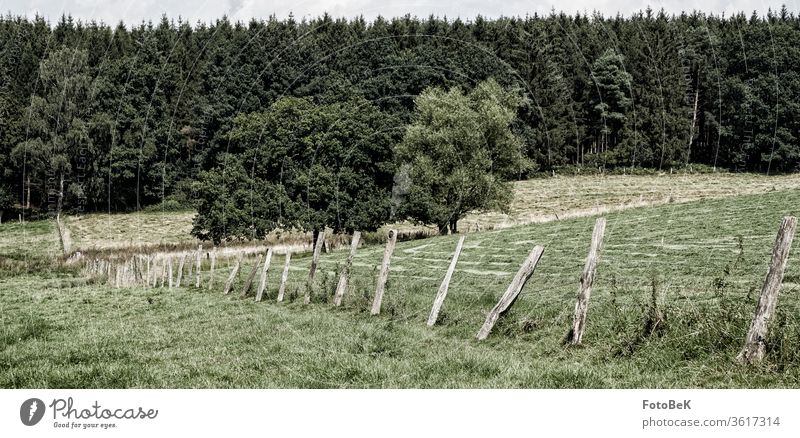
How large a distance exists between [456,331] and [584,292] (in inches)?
109

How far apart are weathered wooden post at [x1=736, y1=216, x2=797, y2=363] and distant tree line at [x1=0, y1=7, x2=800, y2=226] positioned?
43545 millimetres

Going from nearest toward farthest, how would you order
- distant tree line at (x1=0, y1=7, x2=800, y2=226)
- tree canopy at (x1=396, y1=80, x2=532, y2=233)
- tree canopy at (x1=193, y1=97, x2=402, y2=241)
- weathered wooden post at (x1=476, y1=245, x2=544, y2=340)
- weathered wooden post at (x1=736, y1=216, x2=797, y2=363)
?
weathered wooden post at (x1=736, y1=216, x2=797, y2=363) → weathered wooden post at (x1=476, y1=245, x2=544, y2=340) → tree canopy at (x1=193, y1=97, x2=402, y2=241) → tree canopy at (x1=396, y1=80, x2=532, y2=233) → distant tree line at (x1=0, y1=7, x2=800, y2=226)


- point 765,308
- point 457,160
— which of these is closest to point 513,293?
point 765,308

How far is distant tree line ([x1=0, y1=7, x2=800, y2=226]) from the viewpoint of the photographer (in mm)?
54812

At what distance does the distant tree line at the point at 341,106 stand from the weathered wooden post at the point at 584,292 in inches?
1613

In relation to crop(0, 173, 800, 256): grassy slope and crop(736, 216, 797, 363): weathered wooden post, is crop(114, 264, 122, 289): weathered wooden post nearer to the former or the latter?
crop(0, 173, 800, 256): grassy slope

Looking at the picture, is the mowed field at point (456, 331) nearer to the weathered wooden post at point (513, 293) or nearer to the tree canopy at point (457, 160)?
the weathered wooden post at point (513, 293)

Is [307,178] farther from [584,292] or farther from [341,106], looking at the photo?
[584,292]

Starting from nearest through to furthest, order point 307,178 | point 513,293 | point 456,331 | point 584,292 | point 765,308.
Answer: point 765,308 < point 584,292 < point 513,293 < point 456,331 < point 307,178

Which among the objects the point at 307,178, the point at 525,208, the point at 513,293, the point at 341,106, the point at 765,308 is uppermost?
the point at 341,106

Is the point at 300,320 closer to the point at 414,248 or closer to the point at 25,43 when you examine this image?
the point at 414,248

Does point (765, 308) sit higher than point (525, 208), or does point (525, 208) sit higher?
point (765, 308)

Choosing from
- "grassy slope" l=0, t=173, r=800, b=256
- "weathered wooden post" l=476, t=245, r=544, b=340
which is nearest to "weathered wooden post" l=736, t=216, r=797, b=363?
"weathered wooden post" l=476, t=245, r=544, b=340

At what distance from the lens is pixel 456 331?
11961 millimetres
